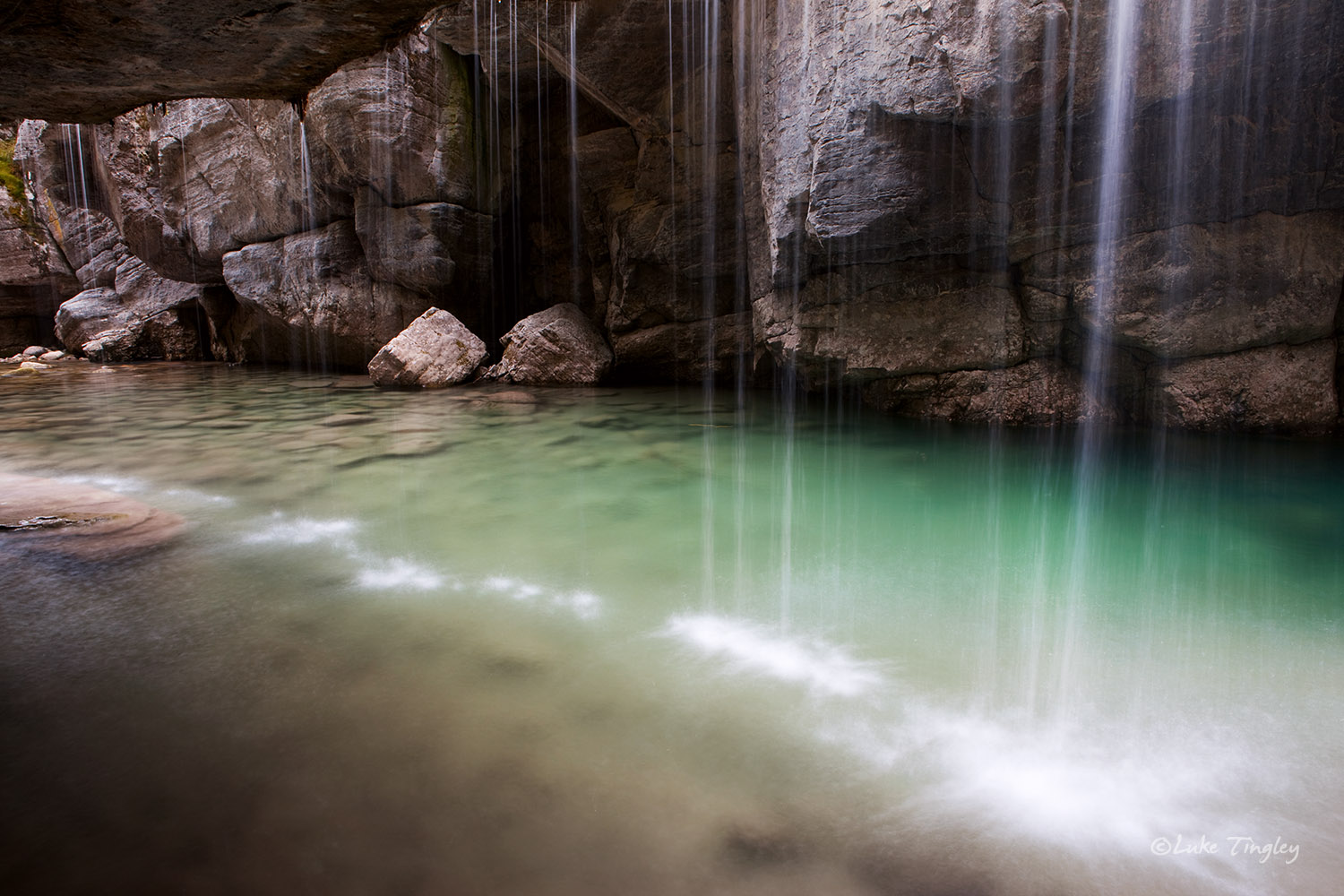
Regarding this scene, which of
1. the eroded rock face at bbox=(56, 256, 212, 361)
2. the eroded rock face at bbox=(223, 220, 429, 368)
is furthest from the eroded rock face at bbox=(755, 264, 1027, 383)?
the eroded rock face at bbox=(56, 256, 212, 361)

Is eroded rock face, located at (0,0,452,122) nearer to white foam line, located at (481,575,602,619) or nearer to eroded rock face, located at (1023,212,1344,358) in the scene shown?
white foam line, located at (481,575,602,619)

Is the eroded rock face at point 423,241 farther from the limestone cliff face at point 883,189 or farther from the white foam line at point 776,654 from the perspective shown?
the white foam line at point 776,654

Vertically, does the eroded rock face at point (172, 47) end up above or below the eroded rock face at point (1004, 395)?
above

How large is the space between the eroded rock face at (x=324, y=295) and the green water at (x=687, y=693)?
875 centimetres

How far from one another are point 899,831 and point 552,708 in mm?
1065

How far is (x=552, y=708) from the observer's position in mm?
2324

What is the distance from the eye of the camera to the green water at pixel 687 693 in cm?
172

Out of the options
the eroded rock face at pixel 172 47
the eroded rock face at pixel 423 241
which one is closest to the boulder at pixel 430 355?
the eroded rock face at pixel 423 241

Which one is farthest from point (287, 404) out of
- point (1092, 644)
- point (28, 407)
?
point (1092, 644)

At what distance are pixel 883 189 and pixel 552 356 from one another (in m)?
6.43

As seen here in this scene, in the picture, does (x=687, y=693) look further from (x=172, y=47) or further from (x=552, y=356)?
(x=552, y=356)

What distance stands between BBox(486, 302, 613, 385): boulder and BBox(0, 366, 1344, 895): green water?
667 centimetres

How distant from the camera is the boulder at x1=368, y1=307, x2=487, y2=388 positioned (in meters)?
11.6

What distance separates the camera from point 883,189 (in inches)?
261
